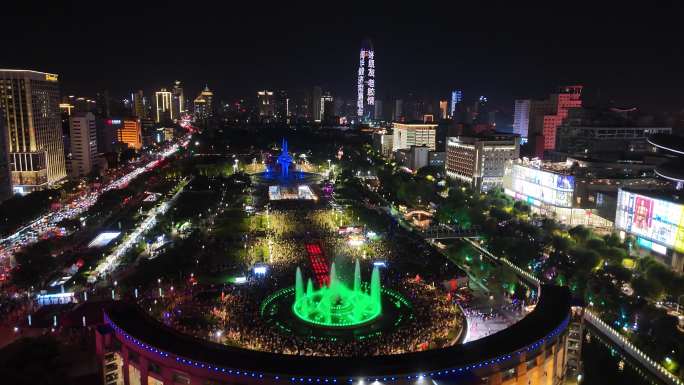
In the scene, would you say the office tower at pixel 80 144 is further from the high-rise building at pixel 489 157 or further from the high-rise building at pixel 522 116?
the high-rise building at pixel 522 116

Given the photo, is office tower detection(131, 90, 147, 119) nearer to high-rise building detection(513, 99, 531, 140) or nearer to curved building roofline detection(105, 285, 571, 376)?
high-rise building detection(513, 99, 531, 140)

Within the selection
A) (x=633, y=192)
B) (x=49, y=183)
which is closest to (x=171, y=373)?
(x=633, y=192)

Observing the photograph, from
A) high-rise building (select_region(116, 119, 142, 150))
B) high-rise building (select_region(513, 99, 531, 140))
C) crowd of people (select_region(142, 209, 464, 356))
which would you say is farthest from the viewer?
high-rise building (select_region(116, 119, 142, 150))

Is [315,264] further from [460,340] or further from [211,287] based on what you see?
[460,340]

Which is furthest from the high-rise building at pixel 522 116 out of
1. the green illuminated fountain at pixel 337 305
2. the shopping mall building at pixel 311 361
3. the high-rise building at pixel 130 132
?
the shopping mall building at pixel 311 361

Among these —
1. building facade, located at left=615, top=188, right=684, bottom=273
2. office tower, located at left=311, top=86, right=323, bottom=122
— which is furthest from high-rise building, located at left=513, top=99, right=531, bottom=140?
building facade, located at left=615, top=188, right=684, bottom=273

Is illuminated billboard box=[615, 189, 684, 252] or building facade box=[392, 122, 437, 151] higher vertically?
building facade box=[392, 122, 437, 151]

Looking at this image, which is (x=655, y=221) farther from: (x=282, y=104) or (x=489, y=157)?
(x=282, y=104)
